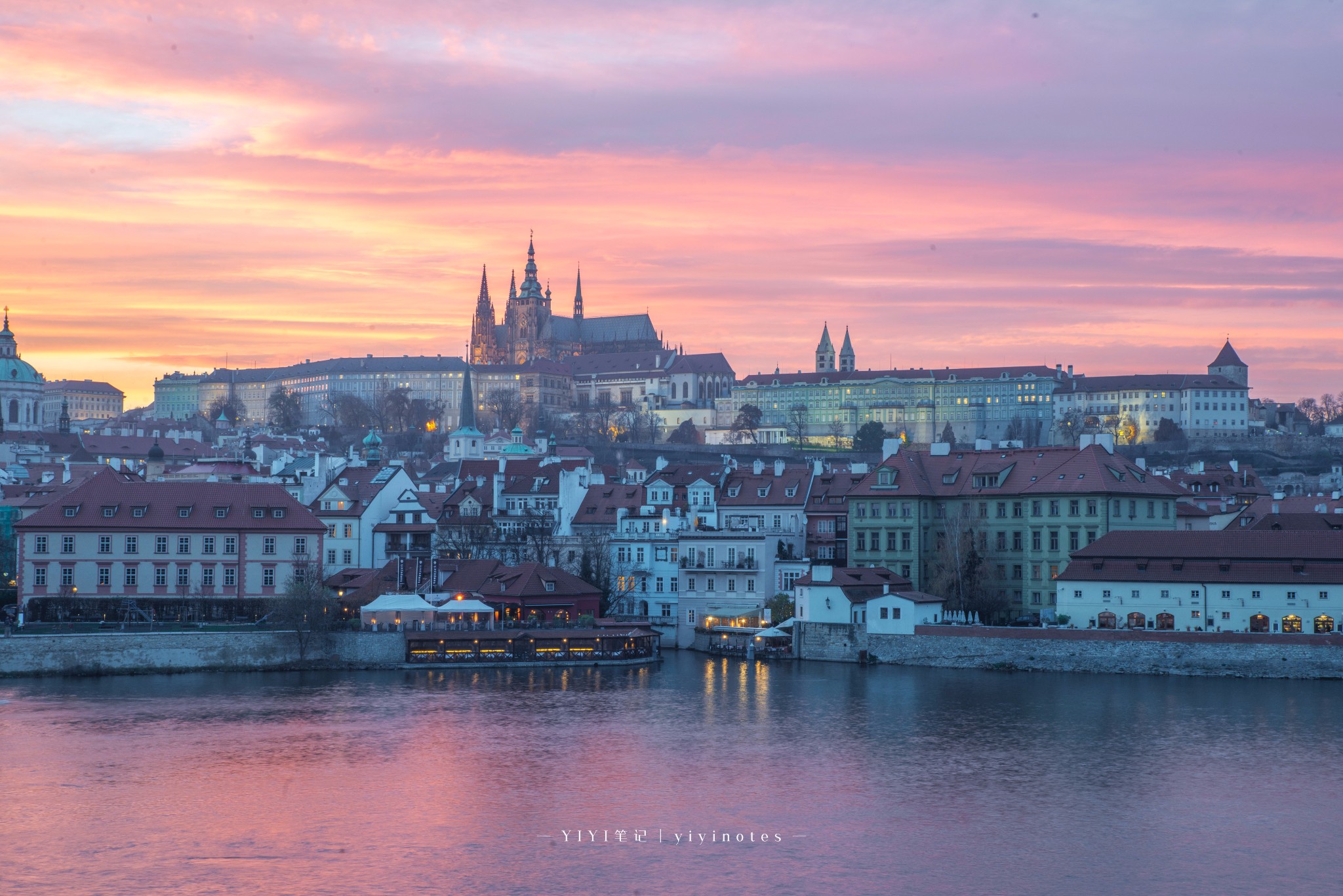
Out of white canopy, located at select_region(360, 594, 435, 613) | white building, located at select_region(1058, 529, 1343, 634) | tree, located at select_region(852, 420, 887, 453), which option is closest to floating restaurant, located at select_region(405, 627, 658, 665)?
white canopy, located at select_region(360, 594, 435, 613)

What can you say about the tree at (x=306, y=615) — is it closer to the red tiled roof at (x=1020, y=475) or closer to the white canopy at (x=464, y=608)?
the white canopy at (x=464, y=608)

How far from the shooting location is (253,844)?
33.8m

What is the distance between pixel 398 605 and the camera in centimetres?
6200

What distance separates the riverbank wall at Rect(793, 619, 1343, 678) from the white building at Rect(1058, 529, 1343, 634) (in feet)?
7.68

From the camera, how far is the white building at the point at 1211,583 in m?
59.7

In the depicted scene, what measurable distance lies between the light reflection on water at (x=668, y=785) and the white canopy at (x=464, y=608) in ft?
19.1

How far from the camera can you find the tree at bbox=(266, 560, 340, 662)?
60469mm

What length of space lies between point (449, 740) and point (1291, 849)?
21.0 m

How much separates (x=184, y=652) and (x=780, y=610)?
72.2 ft

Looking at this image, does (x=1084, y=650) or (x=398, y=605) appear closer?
(x=1084, y=650)

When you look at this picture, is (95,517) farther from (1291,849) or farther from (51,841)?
(1291,849)

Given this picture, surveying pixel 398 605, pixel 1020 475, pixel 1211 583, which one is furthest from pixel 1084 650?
pixel 398 605

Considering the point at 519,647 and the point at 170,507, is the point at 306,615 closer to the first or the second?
the point at 519,647

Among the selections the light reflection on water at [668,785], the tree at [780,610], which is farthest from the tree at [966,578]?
the light reflection on water at [668,785]
